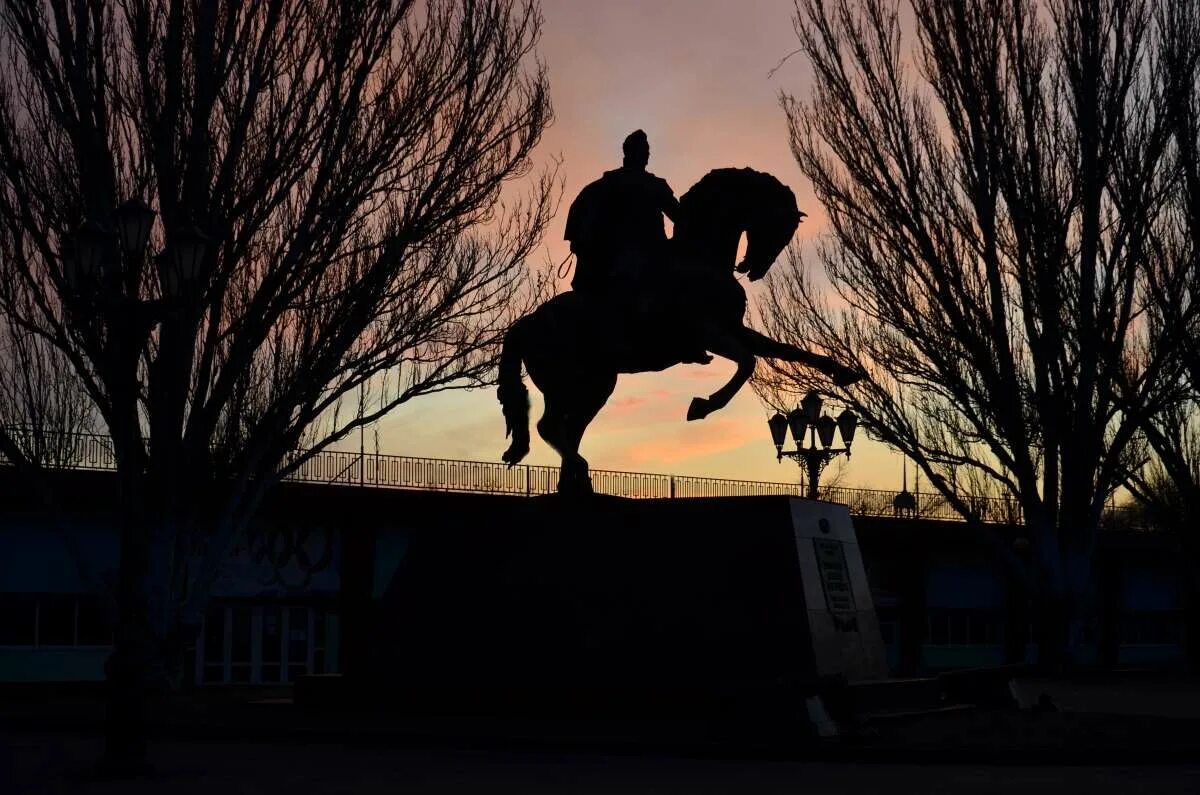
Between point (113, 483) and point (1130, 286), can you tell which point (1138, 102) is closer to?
point (1130, 286)

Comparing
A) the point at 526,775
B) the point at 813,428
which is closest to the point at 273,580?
the point at 813,428

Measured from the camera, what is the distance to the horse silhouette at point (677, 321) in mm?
14656

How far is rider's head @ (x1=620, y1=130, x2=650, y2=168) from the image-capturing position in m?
15.5

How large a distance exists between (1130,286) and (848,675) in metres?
14.6

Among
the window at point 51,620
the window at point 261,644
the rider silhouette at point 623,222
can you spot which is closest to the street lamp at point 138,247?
the rider silhouette at point 623,222

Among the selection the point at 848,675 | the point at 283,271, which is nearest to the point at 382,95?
the point at 283,271

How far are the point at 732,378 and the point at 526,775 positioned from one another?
4569mm

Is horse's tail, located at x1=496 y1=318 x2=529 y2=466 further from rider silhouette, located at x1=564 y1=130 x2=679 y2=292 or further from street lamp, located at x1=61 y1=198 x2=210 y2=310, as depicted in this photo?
street lamp, located at x1=61 y1=198 x2=210 y2=310

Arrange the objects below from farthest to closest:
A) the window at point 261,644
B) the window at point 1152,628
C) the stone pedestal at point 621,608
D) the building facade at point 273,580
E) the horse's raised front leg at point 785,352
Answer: the window at point 1152,628, the window at point 261,644, the building facade at point 273,580, the horse's raised front leg at point 785,352, the stone pedestal at point 621,608

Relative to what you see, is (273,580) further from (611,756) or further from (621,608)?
(611,756)

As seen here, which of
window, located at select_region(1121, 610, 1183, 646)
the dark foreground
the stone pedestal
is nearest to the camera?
the dark foreground

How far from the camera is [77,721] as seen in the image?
16.4 m

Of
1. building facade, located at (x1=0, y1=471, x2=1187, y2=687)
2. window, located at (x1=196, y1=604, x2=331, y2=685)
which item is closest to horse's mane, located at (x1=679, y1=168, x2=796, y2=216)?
building facade, located at (x1=0, y1=471, x2=1187, y2=687)

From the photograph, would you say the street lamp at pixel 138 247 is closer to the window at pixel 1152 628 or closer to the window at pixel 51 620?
the window at pixel 51 620
